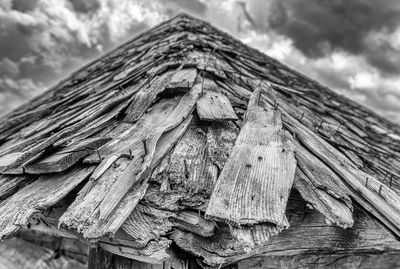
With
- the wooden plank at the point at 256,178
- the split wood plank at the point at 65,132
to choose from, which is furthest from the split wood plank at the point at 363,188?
the split wood plank at the point at 65,132

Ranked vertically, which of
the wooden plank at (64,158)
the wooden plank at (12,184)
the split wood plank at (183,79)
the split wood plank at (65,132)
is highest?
the split wood plank at (183,79)

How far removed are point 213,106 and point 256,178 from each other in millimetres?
575

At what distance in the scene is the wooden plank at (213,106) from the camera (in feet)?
5.00

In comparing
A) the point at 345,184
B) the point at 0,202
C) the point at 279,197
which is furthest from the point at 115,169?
the point at 345,184

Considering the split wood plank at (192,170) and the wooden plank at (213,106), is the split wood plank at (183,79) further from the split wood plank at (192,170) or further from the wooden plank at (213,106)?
the split wood plank at (192,170)

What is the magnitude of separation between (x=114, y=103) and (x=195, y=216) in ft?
3.19

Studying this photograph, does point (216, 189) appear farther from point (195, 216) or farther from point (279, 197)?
point (279, 197)

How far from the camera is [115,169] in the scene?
3.82 ft

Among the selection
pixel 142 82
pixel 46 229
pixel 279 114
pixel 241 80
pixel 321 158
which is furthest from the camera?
pixel 241 80

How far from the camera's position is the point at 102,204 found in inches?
39.2

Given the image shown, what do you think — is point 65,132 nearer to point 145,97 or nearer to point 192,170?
point 145,97

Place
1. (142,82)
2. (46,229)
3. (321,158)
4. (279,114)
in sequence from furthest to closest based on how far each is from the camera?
(142,82) < (279,114) < (321,158) < (46,229)

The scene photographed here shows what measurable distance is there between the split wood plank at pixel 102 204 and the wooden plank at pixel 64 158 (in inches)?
6.8

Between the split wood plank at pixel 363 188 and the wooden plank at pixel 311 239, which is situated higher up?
the split wood plank at pixel 363 188
